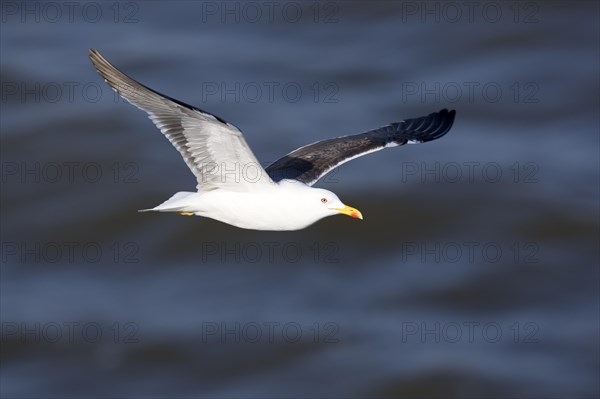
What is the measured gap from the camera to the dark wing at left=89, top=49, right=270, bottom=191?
10844mm

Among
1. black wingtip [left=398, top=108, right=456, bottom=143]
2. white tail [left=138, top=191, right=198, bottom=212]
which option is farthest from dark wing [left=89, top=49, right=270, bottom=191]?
black wingtip [left=398, top=108, right=456, bottom=143]

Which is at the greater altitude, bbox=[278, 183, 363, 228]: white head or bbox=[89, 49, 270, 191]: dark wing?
bbox=[89, 49, 270, 191]: dark wing

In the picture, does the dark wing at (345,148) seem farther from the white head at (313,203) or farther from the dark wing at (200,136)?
the dark wing at (200,136)

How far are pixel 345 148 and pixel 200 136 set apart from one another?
2.62m

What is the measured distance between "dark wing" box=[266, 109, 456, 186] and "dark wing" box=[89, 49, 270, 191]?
3.93 ft

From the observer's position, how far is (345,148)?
1345cm

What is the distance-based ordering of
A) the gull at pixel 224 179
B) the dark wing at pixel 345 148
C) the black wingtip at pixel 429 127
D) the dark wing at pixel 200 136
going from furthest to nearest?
the black wingtip at pixel 429 127, the dark wing at pixel 345 148, the gull at pixel 224 179, the dark wing at pixel 200 136

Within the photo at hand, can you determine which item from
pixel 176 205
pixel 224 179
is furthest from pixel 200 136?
pixel 176 205

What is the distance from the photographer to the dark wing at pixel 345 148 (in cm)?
1291

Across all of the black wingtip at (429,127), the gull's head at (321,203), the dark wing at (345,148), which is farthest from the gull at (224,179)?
the black wingtip at (429,127)

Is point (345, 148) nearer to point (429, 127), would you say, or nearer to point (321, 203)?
point (429, 127)

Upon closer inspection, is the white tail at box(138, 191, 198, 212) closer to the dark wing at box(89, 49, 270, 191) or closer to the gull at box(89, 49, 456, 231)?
the gull at box(89, 49, 456, 231)

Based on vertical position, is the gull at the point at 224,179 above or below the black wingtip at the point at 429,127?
below

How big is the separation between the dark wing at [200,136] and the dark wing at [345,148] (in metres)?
1.20
